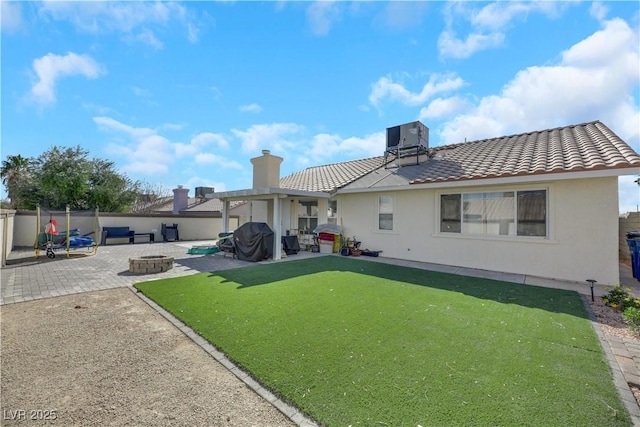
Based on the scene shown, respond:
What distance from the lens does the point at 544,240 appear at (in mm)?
7441

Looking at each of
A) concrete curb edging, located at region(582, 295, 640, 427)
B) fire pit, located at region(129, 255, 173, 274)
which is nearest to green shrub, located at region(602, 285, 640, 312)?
concrete curb edging, located at region(582, 295, 640, 427)

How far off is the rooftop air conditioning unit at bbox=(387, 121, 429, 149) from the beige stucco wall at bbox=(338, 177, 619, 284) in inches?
125

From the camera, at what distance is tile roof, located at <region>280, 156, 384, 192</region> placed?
42.5 feet

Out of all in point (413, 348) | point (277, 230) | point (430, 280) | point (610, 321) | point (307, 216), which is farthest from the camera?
point (307, 216)

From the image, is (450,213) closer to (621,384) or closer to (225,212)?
(621,384)

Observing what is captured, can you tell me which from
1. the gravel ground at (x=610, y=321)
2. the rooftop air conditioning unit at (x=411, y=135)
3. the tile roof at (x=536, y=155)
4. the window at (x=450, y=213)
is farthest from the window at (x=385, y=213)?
the gravel ground at (x=610, y=321)

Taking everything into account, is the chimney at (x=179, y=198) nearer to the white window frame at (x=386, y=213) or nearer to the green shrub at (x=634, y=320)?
the white window frame at (x=386, y=213)

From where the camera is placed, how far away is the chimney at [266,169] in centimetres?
1241

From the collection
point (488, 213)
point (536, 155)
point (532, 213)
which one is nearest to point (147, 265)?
point (488, 213)

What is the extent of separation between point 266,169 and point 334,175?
409cm

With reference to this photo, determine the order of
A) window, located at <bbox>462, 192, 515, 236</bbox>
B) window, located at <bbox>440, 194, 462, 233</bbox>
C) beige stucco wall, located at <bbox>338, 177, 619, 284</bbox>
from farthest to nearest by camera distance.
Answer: window, located at <bbox>440, 194, 462, 233</bbox>, window, located at <bbox>462, 192, 515, 236</bbox>, beige stucco wall, located at <bbox>338, 177, 619, 284</bbox>

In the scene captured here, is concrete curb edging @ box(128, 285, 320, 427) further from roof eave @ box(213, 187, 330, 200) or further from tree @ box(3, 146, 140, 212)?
tree @ box(3, 146, 140, 212)

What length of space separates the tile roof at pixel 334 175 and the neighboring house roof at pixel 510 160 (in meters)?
0.06

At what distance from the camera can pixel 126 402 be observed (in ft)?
8.55
